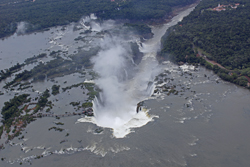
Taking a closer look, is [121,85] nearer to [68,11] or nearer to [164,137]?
[164,137]

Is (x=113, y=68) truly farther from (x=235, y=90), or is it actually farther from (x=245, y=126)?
(x=245, y=126)

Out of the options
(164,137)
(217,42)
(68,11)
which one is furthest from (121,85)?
(68,11)

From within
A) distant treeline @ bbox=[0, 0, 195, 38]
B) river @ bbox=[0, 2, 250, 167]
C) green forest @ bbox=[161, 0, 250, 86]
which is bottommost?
river @ bbox=[0, 2, 250, 167]

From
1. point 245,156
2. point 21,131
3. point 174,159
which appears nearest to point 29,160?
point 21,131

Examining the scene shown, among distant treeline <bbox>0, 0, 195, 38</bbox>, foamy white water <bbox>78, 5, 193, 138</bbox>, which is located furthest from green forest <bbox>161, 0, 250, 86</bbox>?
distant treeline <bbox>0, 0, 195, 38</bbox>

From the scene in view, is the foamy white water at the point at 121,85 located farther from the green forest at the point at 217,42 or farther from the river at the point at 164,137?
the green forest at the point at 217,42

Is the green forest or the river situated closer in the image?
the river

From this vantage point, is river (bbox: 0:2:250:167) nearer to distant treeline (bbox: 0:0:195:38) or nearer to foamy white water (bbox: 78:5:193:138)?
foamy white water (bbox: 78:5:193:138)
